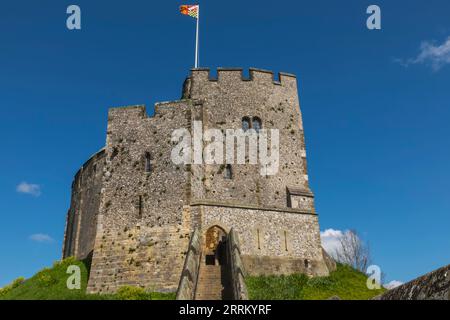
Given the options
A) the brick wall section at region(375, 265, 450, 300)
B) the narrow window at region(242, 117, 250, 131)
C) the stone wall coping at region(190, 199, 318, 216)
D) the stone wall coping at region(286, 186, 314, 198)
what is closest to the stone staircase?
the stone wall coping at region(190, 199, 318, 216)

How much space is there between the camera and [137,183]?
81.3 ft

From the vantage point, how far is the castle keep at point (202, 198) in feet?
74.9

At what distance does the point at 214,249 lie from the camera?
2306cm

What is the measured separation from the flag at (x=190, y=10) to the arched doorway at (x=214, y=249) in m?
16.9

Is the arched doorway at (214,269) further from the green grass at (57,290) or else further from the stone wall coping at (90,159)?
the stone wall coping at (90,159)

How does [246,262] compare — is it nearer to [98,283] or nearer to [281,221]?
[281,221]

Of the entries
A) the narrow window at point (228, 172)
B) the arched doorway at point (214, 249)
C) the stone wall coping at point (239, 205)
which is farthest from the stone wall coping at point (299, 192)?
the arched doorway at point (214, 249)

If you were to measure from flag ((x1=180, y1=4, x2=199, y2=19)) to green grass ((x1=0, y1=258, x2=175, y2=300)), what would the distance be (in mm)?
18758

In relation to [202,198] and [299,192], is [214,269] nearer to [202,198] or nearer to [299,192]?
[202,198]

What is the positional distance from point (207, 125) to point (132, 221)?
7543mm

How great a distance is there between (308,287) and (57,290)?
13.5m
